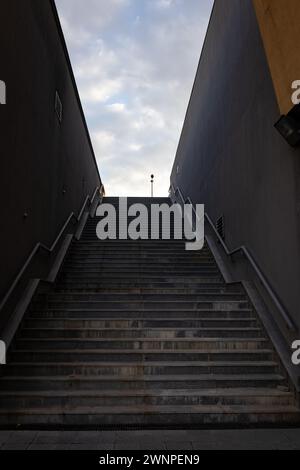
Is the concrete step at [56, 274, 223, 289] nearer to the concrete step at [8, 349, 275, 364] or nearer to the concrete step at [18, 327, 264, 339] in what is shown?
the concrete step at [18, 327, 264, 339]

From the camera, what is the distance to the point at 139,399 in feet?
17.2

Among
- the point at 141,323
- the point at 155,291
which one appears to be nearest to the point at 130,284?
the point at 155,291

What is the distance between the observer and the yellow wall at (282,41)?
5282mm

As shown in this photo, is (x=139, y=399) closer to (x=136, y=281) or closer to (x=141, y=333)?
(x=141, y=333)

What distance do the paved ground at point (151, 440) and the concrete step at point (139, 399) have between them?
0.59 m

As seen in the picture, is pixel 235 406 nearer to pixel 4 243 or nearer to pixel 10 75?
pixel 4 243

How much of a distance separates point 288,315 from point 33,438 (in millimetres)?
3568

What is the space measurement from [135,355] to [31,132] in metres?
4.14

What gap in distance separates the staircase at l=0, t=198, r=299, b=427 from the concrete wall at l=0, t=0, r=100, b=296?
113 cm

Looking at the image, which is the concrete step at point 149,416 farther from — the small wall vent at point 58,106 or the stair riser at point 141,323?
the small wall vent at point 58,106

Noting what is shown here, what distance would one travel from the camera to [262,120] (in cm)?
708

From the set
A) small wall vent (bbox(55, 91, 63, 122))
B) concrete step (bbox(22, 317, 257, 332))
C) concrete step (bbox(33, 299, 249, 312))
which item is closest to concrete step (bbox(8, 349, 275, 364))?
concrete step (bbox(22, 317, 257, 332))

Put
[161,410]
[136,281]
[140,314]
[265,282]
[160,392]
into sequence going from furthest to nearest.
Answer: [136,281] < [140,314] < [265,282] < [160,392] < [161,410]

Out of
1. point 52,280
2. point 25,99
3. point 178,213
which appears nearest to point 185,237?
point 178,213
